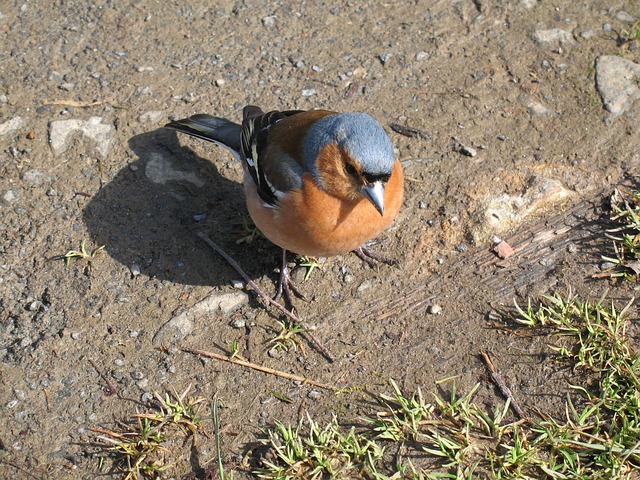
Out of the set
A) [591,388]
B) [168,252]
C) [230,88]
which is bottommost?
[591,388]

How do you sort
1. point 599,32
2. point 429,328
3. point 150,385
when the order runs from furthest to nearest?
point 599,32 → point 429,328 → point 150,385

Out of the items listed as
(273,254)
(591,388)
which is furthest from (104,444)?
(591,388)

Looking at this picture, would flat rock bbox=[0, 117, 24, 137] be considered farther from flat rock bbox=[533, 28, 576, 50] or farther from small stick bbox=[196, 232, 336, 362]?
flat rock bbox=[533, 28, 576, 50]

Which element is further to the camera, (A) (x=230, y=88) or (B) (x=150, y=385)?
(A) (x=230, y=88)

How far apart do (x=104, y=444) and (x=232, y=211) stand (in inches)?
71.5

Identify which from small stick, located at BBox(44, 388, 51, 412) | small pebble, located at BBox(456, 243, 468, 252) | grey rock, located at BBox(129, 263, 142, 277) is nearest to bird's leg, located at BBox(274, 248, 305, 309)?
grey rock, located at BBox(129, 263, 142, 277)

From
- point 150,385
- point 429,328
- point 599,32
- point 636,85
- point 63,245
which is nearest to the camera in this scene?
point 150,385

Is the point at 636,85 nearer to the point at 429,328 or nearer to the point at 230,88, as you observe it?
the point at 429,328

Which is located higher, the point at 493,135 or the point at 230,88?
the point at 230,88

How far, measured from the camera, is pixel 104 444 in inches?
137

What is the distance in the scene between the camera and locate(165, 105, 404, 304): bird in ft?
11.7

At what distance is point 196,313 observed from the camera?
13.5ft

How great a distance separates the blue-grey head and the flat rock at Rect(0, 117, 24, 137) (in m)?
2.34

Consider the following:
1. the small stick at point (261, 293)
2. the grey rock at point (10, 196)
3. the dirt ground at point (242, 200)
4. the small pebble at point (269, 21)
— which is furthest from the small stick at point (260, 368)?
the small pebble at point (269, 21)
